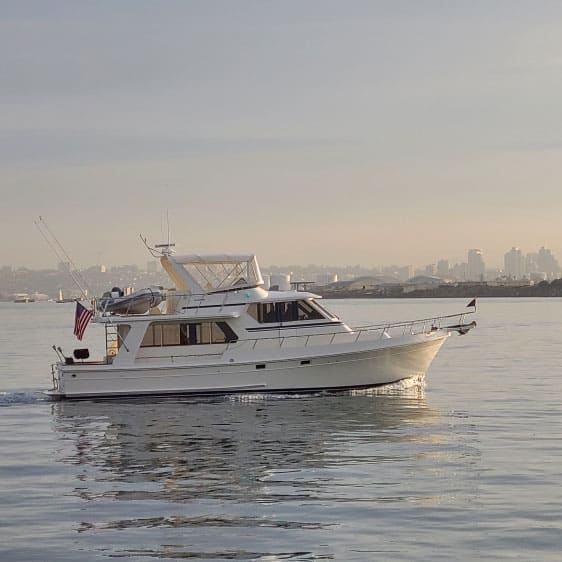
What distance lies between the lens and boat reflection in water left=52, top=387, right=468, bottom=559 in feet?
47.4

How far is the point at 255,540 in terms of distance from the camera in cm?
1370

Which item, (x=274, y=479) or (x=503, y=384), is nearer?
(x=274, y=479)

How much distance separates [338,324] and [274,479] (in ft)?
40.7

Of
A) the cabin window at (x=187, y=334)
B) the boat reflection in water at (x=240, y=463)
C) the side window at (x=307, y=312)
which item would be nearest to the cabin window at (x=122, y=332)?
the cabin window at (x=187, y=334)

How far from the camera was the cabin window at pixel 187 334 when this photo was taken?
29.4 meters

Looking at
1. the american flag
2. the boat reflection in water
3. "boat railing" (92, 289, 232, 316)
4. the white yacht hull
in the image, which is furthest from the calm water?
"boat railing" (92, 289, 232, 316)

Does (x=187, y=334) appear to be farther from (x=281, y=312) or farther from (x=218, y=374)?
(x=281, y=312)

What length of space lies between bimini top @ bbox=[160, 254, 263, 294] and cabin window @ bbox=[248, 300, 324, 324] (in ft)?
2.48

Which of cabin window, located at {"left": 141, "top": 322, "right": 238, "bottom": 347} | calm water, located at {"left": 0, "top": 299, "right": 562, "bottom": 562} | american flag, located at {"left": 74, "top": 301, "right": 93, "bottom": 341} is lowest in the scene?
calm water, located at {"left": 0, "top": 299, "right": 562, "bottom": 562}

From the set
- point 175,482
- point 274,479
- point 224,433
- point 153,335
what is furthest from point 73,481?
point 153,335

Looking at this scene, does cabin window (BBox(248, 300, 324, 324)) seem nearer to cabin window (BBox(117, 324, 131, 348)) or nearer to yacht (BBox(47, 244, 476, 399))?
yacht (BBox(47, 244, 476, 399))

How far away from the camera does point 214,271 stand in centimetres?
3053

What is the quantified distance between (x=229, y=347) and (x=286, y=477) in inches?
448

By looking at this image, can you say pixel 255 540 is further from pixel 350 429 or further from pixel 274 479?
pixel 350 429
